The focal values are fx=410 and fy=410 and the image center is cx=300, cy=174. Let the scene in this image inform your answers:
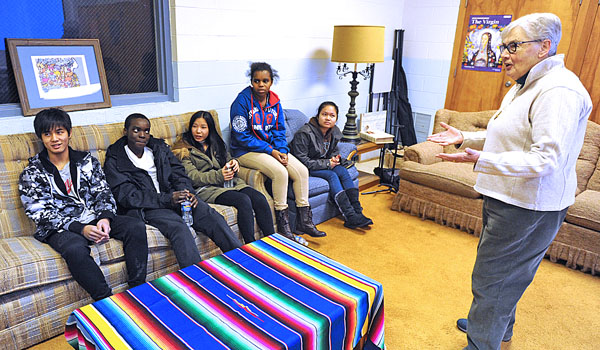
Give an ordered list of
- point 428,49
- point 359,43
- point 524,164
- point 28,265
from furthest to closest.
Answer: point 428,49 < point 359,43 < point 28,265 < point 524,164

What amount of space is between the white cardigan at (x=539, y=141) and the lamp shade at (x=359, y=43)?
216 cm

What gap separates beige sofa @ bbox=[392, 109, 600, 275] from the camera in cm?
274

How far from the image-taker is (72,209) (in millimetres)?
2156

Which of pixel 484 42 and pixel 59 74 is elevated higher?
pixel 484 42

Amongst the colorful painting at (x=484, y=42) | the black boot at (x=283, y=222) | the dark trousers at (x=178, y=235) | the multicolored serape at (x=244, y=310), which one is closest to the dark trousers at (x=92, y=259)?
the dark trousers at (x=178, y=235)

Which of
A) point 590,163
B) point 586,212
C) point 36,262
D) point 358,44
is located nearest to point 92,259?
point 36,262

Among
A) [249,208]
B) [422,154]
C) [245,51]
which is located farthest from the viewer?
[422,154]

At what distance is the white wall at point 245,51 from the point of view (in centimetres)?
293

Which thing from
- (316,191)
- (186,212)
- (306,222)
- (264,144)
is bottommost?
(306,222)

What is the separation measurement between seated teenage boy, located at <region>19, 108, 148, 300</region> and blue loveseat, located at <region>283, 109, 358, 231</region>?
1.22m

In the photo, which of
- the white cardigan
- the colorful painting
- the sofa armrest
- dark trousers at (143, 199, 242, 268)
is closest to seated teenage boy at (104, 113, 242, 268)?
dark trousers at (143, 199, 242, 268)

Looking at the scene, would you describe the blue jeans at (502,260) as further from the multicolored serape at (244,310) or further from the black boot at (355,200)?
the black boot at (355,200)

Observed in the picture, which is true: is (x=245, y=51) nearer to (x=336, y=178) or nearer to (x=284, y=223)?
(x=336, y=178)

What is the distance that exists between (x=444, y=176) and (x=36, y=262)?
277 cm
